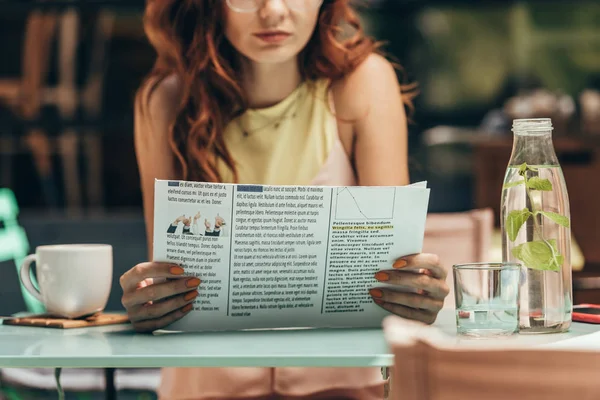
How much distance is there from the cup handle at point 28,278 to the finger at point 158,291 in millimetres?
230

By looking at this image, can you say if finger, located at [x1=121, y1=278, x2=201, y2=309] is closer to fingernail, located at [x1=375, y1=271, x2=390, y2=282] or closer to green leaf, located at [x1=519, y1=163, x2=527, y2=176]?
fingernail, located at [x1=375, y1=271, x2=390, y2=282]

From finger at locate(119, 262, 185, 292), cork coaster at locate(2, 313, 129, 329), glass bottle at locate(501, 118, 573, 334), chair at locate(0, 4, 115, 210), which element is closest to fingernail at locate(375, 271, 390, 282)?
glass bottle at locate(501, 118, 573, 334)

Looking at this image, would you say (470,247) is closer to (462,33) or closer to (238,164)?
(238,164)

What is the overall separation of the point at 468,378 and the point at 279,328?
2.47 ft

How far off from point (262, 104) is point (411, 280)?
0.82 m

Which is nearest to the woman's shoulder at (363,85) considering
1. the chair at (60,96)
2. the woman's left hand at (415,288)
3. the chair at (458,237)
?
the chair at (458,237)

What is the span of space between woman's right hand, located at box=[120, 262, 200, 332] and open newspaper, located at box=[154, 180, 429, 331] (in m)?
0.02

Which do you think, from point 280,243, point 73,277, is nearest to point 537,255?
Answer: point 280,243

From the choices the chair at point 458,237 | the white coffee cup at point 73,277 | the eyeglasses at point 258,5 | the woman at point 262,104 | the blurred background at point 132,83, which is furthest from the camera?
the blurred background at point 132,83

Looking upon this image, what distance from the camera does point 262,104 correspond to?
206 cm

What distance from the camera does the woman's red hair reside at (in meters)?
1.98

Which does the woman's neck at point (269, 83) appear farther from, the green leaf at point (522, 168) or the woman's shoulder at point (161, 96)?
the green leaf at point (522, 168)

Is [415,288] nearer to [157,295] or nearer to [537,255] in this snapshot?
[537,255]

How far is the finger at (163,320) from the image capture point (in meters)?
1.35
